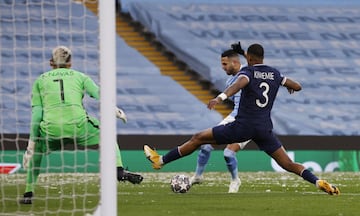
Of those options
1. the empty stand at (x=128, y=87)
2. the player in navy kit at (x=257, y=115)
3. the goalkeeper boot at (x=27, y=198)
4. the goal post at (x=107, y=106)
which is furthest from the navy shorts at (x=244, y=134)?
the empty stand at (x=128, y=87)

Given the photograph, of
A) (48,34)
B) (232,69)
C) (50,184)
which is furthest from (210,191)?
(48,34)

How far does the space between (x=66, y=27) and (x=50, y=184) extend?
12.4m

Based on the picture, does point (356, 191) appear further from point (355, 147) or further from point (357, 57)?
point (357, 57)

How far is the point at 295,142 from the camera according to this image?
75.8 ft

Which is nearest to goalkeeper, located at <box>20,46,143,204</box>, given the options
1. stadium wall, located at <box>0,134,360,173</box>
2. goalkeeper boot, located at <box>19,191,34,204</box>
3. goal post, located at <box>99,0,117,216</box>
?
goalkeeper boot, located at <box>19,191,34,204</box>

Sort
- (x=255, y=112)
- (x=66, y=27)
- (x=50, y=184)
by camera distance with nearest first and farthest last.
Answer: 1. (x=255, y=112)
2. (x=50, y=184)
3. (x=66, y=27)

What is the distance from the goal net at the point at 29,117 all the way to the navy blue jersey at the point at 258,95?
6.22ft

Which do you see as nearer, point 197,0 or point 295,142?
point 295,142

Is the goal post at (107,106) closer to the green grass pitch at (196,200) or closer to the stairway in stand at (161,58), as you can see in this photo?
the green grass pitch at (196,200)

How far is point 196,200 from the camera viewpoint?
12117 mm

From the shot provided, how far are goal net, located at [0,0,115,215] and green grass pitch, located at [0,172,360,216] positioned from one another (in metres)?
0.04

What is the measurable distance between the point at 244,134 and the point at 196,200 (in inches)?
39.0

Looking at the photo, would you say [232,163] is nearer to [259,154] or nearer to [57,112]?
[57,112]

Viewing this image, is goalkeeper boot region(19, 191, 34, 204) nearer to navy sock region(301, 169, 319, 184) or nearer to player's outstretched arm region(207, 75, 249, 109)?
player's outstretched arm region(207, 75, 249, 109)
